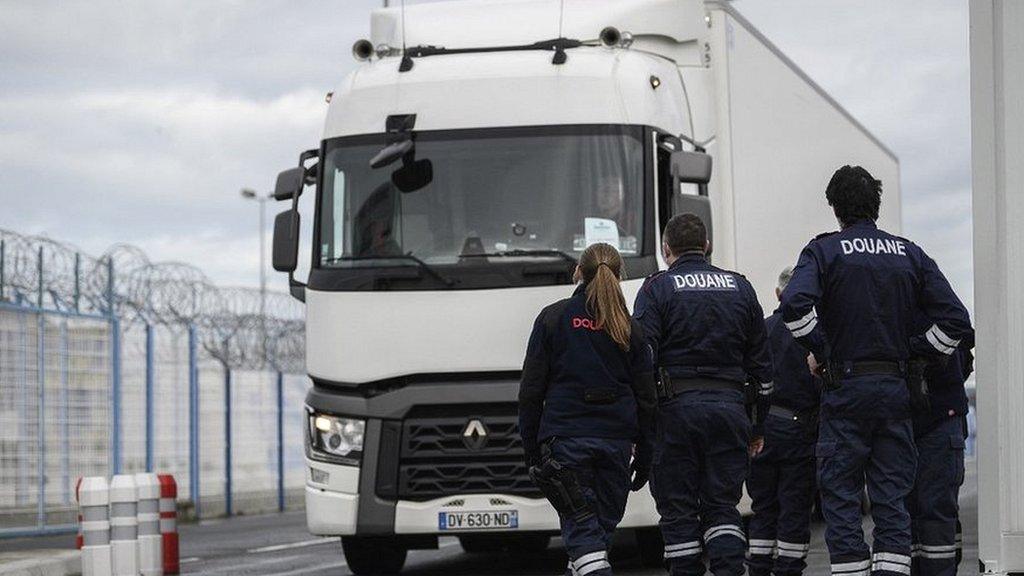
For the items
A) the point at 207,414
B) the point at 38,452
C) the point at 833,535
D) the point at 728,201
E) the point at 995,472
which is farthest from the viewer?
the point at 207,414

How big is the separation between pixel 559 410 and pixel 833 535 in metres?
1.34

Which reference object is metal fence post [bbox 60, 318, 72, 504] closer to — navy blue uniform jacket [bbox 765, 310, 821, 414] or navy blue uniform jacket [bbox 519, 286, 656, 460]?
navy blue uniform jacket [bbox 765, 310, 821, 414]

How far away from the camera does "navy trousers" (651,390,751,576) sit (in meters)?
9.05

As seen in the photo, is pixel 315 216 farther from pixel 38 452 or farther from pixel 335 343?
pixel 38 452

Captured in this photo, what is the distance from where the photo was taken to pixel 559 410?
8.73m

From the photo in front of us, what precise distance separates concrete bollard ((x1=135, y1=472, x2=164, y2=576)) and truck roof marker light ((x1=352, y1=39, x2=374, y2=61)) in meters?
3.43

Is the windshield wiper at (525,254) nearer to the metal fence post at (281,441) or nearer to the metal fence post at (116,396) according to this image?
the metal fence post at (116,396)

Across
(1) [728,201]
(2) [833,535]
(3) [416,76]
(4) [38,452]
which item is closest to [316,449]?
(3) [416,76]

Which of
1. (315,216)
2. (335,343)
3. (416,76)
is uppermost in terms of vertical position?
(416,76)

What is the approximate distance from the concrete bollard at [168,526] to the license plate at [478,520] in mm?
3482

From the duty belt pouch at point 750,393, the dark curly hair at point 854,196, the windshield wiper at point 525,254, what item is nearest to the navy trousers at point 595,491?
the duty belt pouch at point 750,393

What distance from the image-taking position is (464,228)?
39.5 ft

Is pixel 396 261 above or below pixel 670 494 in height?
above

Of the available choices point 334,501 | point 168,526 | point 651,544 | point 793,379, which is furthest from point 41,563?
point 793,379
